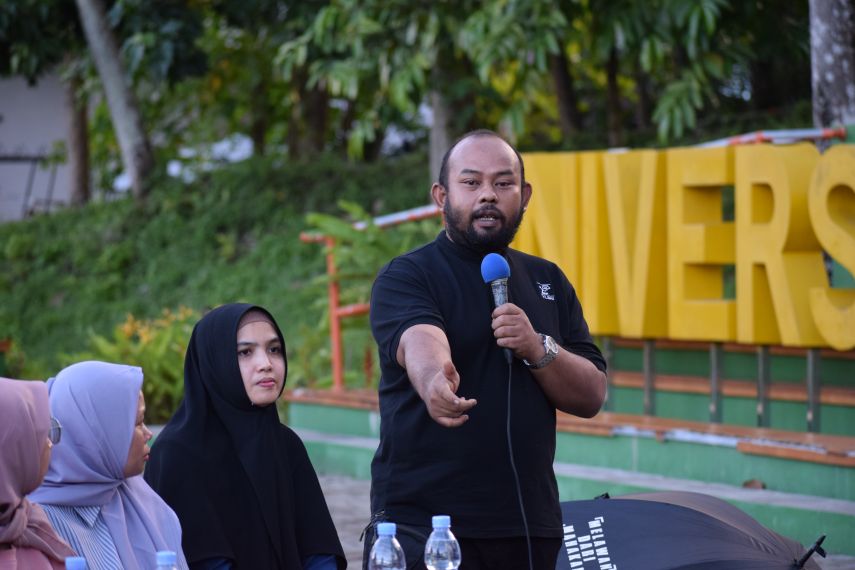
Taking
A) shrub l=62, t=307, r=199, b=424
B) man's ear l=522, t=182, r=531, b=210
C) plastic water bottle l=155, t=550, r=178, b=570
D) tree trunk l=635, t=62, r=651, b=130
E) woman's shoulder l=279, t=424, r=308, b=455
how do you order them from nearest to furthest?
plastic water bottle l=155, t=550, r=178, b=570
man's ear l=522, t=182, r=531, b=210
woman's shoulder l=279, t=424, r=308, b=455
shrub l=62, t=307, r=199, b=424
tree trunk l=635, t=62, r=651, b=130

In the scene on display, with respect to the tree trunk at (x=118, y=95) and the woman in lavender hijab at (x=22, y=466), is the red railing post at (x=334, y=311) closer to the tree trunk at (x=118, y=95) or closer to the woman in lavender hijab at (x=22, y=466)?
the woman in lavender hijab at (x=22, y=466)

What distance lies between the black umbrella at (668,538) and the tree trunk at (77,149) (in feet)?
59.7

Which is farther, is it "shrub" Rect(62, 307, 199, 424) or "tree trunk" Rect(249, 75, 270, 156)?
"tree trunk" Rect(249, 75, 270, 156)

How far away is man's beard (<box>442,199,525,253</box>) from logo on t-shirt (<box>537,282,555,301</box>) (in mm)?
194

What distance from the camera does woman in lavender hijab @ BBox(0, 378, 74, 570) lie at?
353 cm

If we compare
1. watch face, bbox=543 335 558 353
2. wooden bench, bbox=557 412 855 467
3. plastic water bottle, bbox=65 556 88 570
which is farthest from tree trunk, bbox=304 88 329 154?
plastic water bottle, bbox=65 556 88 570

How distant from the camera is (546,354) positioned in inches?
145

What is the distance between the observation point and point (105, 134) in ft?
77.5

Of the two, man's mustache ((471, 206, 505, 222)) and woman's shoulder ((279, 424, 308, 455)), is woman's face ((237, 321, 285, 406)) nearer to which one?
woman's shoulder ((279, 424, 308, 455))

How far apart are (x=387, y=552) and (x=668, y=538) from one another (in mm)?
1483

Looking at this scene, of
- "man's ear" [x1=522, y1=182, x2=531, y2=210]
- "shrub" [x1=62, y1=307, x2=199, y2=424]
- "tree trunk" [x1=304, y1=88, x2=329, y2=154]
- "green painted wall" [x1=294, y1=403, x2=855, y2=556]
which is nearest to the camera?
"man's ear" [x1=522, y1=182, x2=531, y2=210]

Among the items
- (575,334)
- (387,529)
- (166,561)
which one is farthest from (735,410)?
(166,561)

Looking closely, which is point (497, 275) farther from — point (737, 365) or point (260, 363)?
point (737, 365)

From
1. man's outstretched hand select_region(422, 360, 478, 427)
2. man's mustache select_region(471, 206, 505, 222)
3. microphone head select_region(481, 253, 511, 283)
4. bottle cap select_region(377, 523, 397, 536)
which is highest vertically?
man's mustache select_region(471, 206, 505, 222)
